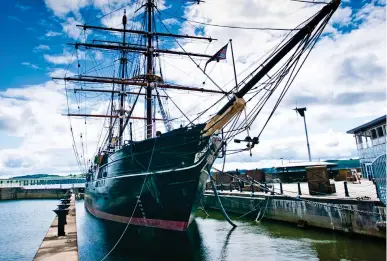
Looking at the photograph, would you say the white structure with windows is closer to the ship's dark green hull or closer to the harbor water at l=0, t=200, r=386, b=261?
the harbor water at l=0, t=200, r=386, b=261

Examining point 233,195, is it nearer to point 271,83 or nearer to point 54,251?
point 271,83

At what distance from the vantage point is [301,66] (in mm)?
8875

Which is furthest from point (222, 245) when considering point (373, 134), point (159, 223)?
point (373, 134)

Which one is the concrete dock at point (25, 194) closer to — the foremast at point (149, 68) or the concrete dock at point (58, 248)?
the foremast at point (149, 68)

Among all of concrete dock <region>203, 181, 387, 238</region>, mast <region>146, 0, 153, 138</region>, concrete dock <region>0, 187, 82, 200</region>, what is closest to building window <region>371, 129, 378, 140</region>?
concrete dock <region>203, 181, 387, 238</region>

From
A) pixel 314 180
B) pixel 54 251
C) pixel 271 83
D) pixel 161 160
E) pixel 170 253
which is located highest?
pixel 271 83

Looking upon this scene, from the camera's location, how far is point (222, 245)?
36.6 feet

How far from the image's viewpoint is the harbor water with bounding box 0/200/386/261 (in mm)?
9289

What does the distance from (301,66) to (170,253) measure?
27.0 feet

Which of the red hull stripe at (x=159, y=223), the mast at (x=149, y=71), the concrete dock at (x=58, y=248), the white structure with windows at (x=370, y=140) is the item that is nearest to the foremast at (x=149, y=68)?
the mast at (x=149, y=71)

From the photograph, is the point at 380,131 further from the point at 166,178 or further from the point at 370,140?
the point at 166,178

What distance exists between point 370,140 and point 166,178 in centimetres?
1872

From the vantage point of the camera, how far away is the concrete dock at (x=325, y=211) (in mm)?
9898

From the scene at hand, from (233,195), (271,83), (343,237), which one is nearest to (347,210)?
(343,237)
